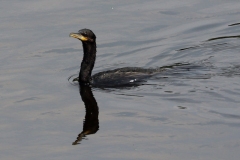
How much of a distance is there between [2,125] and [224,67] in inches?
211

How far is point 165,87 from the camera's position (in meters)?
13.3

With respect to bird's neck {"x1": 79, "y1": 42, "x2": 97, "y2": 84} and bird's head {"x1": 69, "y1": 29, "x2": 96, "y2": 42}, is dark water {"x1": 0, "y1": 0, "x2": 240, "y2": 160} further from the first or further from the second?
bird's head {"x1": 69, "y1": 29, "x2": 96, "y2": 42}

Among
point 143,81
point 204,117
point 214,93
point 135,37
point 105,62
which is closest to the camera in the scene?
point 204,117

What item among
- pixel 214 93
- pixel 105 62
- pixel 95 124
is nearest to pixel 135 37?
pixel 105 62

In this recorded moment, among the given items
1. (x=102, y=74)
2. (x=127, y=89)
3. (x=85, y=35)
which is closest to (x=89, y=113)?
(x=127, y=89)

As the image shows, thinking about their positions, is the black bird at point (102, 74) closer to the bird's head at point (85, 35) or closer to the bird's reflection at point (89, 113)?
the bird's head at point (85, 35)

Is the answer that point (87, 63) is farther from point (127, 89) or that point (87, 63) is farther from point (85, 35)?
point (127, 89)

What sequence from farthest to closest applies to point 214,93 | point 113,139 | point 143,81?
point 143,81 → point 214,93 → point 113,139

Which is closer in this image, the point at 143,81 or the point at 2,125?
the point at 2,125

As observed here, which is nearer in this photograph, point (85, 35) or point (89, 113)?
point (89, 113)

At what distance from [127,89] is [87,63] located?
4.17ft

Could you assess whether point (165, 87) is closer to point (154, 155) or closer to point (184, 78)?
point (184, 78)

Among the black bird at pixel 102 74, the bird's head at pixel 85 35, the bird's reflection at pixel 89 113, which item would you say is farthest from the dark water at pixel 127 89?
the bird's head at pixel 85 35

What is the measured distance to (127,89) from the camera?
13312mm
